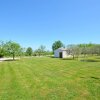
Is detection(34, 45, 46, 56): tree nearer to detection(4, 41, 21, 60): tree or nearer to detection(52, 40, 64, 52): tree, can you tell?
detection(52, 40, 64, 52): tree

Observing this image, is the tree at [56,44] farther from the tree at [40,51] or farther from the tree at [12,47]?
the tree at [12,47]

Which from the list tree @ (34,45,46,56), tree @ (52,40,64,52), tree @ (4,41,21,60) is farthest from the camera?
tree @ (52,40,64,52)

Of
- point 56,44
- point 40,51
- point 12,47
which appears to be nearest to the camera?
point 12,47

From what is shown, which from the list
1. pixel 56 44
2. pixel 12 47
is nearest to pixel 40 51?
pixel 56 44

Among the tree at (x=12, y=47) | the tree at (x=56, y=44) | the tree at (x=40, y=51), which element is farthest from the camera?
the tree at (x=56, y=44)

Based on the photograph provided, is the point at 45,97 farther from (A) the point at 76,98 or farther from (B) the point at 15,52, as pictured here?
(B) the point at 15,52

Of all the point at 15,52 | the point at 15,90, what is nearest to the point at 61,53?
the point at 15,52

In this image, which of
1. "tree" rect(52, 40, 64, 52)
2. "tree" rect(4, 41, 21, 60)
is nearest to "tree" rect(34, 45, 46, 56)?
"tree" rect(52, 40, 64, 52)

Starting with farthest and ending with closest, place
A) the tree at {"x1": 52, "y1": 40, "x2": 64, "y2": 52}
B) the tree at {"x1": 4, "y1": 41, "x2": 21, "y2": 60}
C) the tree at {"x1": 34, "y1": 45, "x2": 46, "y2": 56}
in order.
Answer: the tree at {"x1": 52, "y1": 40, "x2": 64, "y2": 52} < the tree at {"x1": 34, "y1": 45, "x2": 46, "y2": 56} < the tree at {"x1": 4, "y1": 41, "x2": 21, "y2": 60}

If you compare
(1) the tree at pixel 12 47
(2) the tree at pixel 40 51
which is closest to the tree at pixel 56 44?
(2) the tree at pixel 40 51

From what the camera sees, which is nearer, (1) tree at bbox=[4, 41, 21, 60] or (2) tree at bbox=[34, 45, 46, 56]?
(1) tree at bbox=[4, 41, 21, 60]

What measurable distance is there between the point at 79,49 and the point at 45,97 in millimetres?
41449

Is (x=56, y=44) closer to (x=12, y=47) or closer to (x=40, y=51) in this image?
(x=40, y=51)

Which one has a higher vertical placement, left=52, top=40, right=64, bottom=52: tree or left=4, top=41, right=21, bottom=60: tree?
left=52, top=40, right=64, bottom=52: tree
